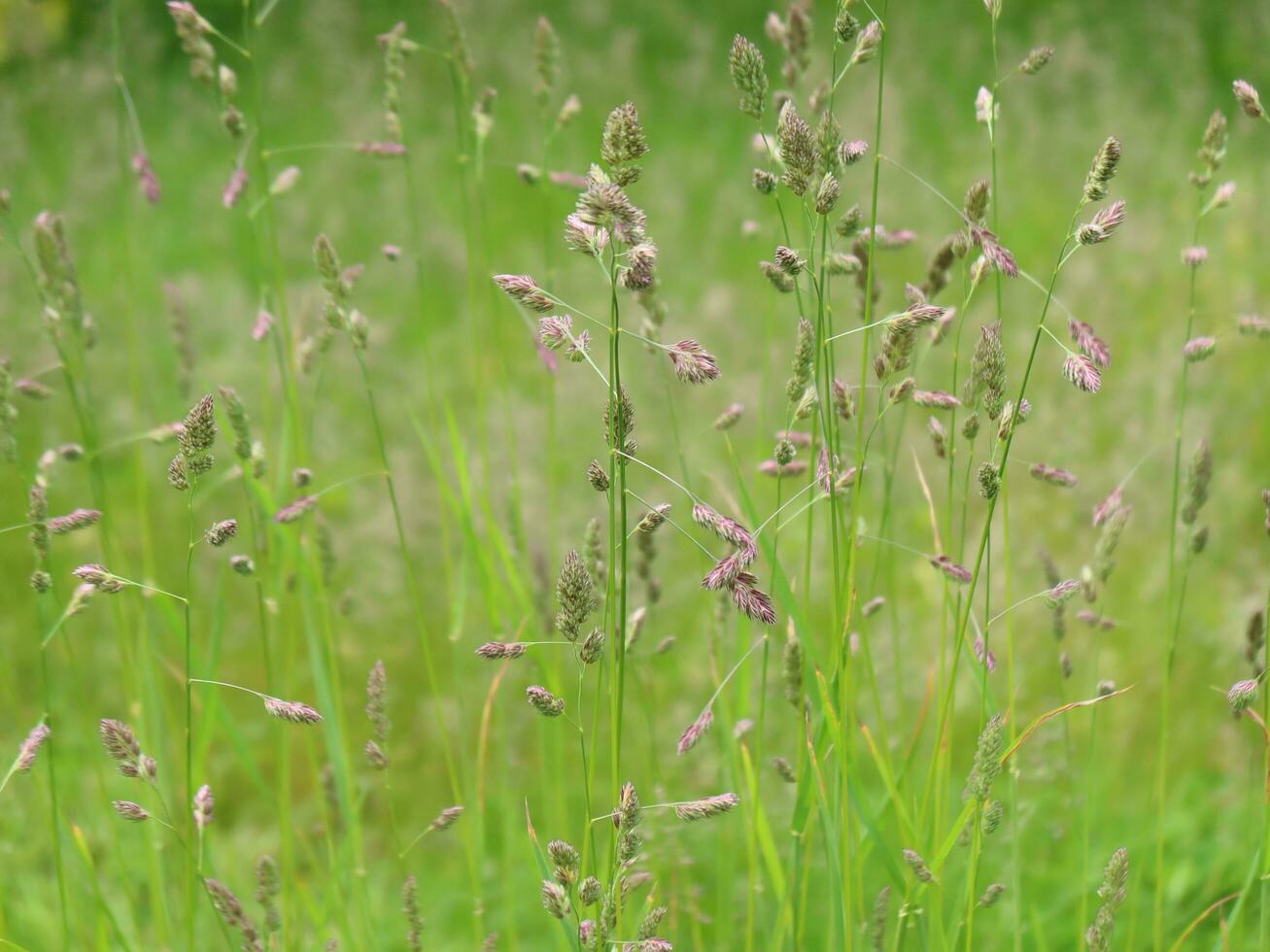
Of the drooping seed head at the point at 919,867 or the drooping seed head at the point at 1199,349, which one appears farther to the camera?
the drooping seed head at the point at 1199,349

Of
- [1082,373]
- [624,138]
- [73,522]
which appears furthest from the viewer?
[73,522]

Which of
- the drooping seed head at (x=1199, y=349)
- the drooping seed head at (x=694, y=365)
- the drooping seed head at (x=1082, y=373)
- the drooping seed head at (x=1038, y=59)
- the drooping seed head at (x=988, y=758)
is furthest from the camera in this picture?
the drooping seed head at (x=1199, y=349)

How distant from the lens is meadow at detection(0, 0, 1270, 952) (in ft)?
4.13

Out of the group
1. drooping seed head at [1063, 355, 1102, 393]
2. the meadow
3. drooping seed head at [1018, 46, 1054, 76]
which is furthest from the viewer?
drooping seed head at [1018, 46, 1054, 76]

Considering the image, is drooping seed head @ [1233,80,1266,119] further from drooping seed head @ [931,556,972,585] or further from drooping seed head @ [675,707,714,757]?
drooping seed head @ [675,707,714,757]

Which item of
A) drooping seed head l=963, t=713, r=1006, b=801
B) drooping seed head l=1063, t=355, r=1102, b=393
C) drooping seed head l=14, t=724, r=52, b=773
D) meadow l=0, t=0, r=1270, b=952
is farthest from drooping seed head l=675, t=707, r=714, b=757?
drooping seed head l=14, t=724, r=52, b=773

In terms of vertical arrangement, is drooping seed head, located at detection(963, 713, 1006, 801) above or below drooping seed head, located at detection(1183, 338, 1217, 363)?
below

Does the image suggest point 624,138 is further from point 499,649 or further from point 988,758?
point 988,758

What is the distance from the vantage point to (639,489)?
405 centimetres

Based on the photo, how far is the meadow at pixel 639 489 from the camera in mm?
1260

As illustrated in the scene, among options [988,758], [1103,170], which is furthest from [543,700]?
[1103,170]

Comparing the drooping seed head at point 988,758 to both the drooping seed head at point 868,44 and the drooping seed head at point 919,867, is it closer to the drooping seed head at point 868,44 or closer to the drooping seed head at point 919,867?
the drooping seed head at point 919,867

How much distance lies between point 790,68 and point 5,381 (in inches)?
40.7

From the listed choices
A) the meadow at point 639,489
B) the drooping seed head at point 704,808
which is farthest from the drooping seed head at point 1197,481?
the drooping seed head at point 704,808
